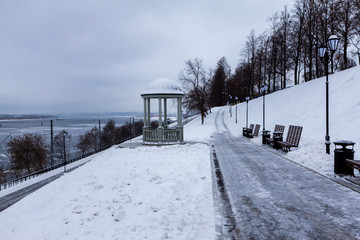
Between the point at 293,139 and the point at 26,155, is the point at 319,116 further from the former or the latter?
the point at 26,155

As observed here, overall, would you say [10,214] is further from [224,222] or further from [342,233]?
[342,233]

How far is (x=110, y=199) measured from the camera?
571cm

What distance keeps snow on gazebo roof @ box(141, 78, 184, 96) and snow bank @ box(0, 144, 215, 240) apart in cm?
780

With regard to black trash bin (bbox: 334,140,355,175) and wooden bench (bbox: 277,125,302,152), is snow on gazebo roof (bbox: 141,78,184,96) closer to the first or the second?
wooden bench (bbox: 277,125,302,152)

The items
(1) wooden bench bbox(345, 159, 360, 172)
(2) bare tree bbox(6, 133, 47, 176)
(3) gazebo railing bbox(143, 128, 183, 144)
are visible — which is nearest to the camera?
(1) wooden bench bbox(345, 159, 360, 172)

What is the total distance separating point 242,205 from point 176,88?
11086 millimetres

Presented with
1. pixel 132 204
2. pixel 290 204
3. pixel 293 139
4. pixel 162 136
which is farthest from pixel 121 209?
pixel 293 139

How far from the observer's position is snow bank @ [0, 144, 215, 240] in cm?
431

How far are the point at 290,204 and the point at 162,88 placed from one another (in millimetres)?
11027

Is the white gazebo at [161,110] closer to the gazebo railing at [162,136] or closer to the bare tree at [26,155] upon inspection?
the gazebo railing at [162,136]

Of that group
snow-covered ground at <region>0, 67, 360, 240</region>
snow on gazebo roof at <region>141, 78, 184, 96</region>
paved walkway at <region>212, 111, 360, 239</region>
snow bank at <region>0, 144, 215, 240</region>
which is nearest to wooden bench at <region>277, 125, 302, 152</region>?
snow-covered ground at <region>0, 67, 360, 240</region>

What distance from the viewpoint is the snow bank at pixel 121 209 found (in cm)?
431

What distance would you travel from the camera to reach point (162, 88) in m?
15.1

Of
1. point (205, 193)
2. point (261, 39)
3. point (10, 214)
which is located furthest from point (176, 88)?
point (261, 39)
